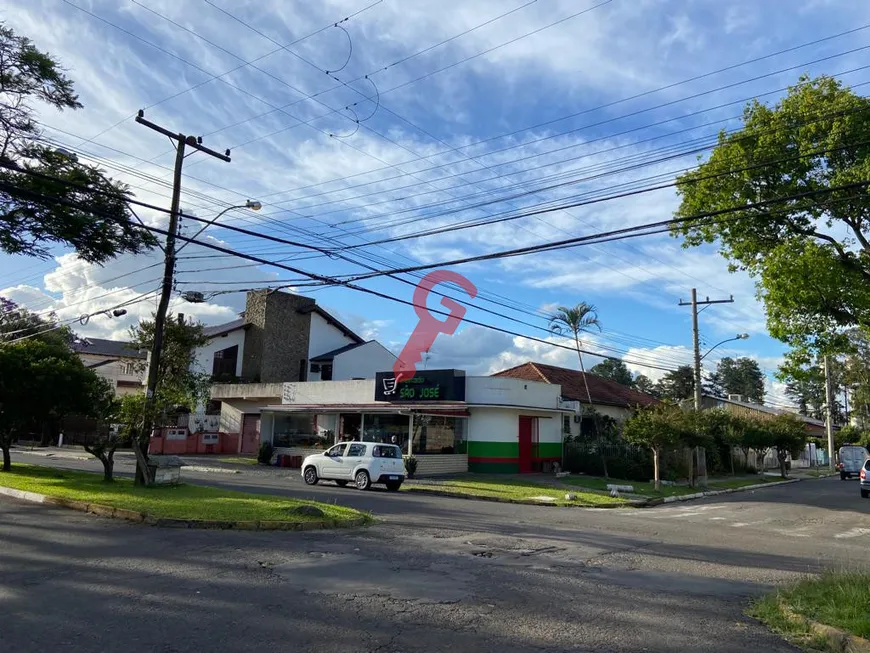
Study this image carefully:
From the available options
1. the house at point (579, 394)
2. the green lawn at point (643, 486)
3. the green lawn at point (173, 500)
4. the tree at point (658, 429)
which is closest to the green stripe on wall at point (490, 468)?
the green lawn at point (643, 486)

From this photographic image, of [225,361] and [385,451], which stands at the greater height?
[225,361]

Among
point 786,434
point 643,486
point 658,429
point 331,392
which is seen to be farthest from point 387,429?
point 786,434

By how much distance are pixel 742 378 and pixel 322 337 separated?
79936 millimetres

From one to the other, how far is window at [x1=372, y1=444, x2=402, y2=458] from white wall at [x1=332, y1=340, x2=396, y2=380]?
23228 mm

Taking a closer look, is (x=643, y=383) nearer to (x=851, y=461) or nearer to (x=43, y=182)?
(x=851, y=461)

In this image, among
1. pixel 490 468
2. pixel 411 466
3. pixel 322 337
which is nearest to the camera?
pixel 411 466

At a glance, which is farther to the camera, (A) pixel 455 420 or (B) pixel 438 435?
(A) pixel 455 420

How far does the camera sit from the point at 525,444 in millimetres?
31156

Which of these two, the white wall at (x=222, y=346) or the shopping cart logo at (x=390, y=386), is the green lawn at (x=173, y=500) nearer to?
the shopping cart logo at (x=390, y=386)

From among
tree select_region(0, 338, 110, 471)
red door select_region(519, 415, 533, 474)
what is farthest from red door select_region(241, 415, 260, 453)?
tree select_region(0, 338, 110, 471)

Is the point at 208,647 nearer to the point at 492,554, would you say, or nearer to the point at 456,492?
the point at 492,554

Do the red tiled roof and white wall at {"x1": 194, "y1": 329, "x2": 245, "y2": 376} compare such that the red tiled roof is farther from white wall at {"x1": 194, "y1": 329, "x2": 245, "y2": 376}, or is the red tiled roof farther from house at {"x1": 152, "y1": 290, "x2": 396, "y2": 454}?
white wall at {"x1": 194, "y1": 329, "x2": 245, "y2": 376}

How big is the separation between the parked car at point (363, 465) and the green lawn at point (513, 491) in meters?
1.36

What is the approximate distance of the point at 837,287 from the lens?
2066cm
